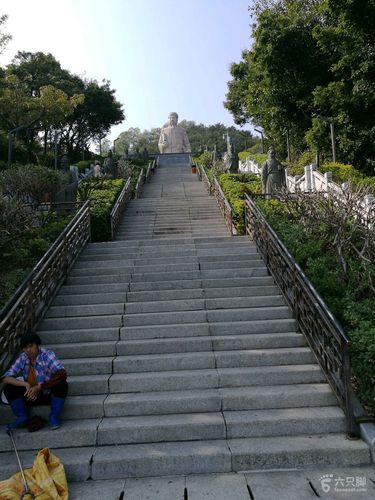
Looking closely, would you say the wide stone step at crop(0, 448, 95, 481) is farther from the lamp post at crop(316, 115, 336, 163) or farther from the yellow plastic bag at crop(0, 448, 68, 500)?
the lamp post at crop(316, 115, 336, 163)

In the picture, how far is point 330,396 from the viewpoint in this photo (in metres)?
4.93

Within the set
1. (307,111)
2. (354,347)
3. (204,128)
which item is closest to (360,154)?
(307,111)

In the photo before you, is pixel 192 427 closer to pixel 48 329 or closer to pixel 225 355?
pixel 225 355

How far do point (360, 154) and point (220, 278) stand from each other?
647 inches

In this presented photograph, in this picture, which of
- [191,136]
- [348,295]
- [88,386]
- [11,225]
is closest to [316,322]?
[348,295]

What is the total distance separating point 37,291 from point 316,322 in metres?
4.08

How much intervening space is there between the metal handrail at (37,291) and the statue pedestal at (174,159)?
32297 mm

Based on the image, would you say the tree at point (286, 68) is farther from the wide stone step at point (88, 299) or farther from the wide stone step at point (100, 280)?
the wide stone step at point (88, 299)

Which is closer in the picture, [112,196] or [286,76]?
[112,196]

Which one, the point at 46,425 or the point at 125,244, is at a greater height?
the point at 125,244

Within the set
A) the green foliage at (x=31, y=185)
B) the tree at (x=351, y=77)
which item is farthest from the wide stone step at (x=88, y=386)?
the tree at (x=351, y=77)

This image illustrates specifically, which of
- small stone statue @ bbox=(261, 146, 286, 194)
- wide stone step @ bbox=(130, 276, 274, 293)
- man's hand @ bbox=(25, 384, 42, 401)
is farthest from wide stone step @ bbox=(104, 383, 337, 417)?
small stone statue @ bbox=(261, 146, 286, 194)

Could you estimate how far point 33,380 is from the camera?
15.4 feet

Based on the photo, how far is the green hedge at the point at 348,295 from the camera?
475 cm
